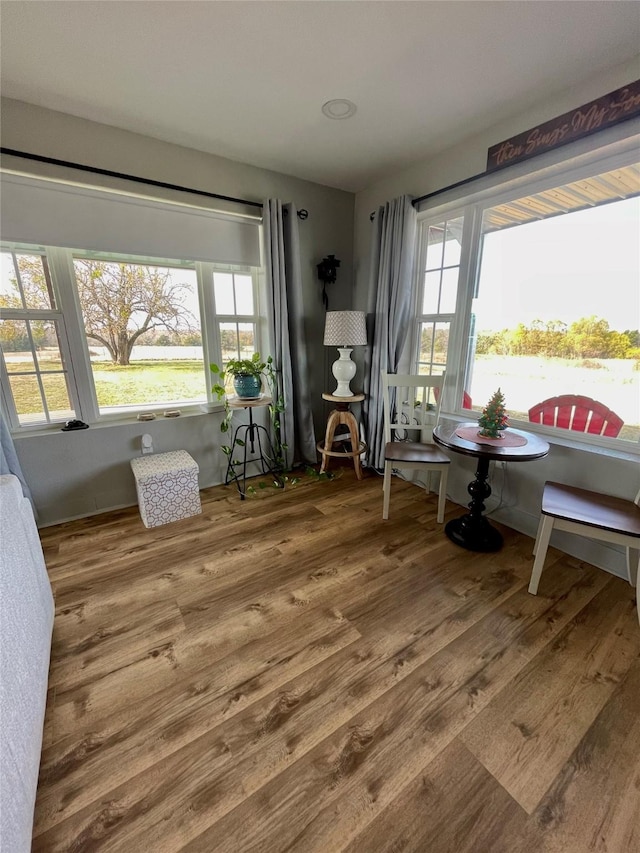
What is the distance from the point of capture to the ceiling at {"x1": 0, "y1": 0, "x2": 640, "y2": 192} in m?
1.34

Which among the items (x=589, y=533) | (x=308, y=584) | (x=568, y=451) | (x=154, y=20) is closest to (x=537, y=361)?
(x=568, y=451)

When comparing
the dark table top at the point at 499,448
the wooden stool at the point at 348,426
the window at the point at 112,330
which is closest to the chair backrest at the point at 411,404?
the wooden stool at the point at 348,426

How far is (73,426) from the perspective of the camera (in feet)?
7.46

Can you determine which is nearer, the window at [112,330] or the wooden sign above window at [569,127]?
the wooden sign above window at [569,127]

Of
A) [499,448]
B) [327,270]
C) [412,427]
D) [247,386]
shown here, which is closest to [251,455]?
[247,386]

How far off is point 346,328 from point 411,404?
795 mm

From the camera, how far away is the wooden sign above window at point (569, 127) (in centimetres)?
160

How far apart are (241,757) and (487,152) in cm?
321

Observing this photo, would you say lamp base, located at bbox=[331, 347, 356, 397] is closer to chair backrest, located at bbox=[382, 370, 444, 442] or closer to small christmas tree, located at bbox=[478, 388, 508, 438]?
chair backrest, located at bbox=[382, 370, 444, 442]

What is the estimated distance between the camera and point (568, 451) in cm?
199

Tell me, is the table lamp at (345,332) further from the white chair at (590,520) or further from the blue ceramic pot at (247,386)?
the white chair at (590,520)

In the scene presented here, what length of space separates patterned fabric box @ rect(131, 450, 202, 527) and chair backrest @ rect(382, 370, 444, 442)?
1461mm

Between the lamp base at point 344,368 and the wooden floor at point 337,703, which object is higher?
the lamp base at point 344,368

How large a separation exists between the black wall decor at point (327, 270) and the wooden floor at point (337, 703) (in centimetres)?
226
